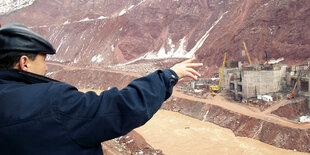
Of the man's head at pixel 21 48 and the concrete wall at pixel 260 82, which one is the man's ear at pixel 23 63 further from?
the concrete wall at pixel 260 82

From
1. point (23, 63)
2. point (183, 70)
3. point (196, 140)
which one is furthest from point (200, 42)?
point (23, 63)

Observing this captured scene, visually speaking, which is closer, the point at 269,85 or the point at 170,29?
the point at 269,85

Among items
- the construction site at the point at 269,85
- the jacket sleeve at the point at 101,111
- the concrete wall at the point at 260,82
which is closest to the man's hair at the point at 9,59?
the jacket sleeve at the point at 101,111

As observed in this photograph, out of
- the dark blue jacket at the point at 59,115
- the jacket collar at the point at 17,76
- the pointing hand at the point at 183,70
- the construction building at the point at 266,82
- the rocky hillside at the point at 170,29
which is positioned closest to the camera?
the dark blue jacket at the point at 59,115

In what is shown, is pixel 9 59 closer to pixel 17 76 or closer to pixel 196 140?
pixel 17 76

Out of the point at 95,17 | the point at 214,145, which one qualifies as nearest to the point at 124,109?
the point at 214,145

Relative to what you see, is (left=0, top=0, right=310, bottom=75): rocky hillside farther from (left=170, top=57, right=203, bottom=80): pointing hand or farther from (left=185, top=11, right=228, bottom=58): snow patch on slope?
(left=170, top=57, right=203, bottom=80): pointing hand

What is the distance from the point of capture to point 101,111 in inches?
45.8

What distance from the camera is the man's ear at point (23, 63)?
1.29 m

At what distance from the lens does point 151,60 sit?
42.8m

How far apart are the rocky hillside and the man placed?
2881 cm

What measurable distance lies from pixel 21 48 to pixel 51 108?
404mm

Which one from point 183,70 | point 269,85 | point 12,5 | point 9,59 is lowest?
point 269,85

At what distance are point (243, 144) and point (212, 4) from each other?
37156 mm
